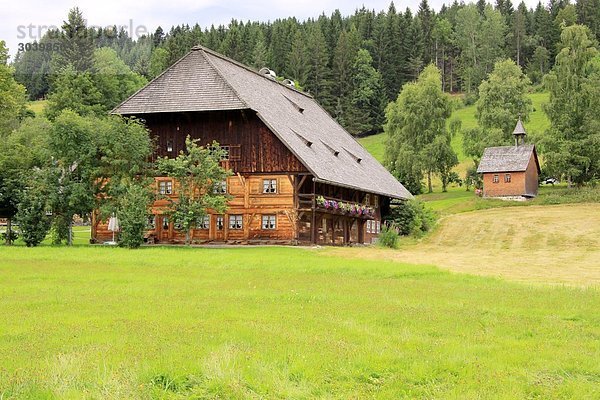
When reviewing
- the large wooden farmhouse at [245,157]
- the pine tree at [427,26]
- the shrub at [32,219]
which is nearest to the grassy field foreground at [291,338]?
the shrub at [32,219]

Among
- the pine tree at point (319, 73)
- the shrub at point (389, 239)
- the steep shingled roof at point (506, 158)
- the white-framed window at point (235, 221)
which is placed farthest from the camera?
the pine tree at point (319, 73)

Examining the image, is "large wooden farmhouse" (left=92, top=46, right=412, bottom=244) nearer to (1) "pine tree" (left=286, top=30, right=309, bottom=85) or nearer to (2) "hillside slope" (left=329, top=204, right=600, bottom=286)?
(2) "hillside slope" (left=329, top=204, right=600, bottom=286)

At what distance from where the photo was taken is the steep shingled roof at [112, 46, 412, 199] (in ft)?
139

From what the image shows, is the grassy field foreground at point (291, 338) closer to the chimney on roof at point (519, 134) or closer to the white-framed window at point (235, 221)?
the white-framed window at point (235, 221)

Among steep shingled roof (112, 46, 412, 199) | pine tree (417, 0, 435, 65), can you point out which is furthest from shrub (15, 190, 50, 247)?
pine tree (417, 0, 435, 65)

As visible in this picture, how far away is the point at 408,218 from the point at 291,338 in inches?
1837

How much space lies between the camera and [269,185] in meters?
42.8

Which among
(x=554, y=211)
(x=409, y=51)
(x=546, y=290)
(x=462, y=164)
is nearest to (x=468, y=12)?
(x=409, y=51)

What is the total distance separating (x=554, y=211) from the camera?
6775cm

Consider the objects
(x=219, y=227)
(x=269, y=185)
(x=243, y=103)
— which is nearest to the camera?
(x=243, y=103)

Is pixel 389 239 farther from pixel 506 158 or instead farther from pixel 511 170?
pixel 506 158

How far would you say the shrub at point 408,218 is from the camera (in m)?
58.4

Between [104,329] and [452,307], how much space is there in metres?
8.46

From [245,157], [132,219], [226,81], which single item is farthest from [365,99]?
[132,219]
